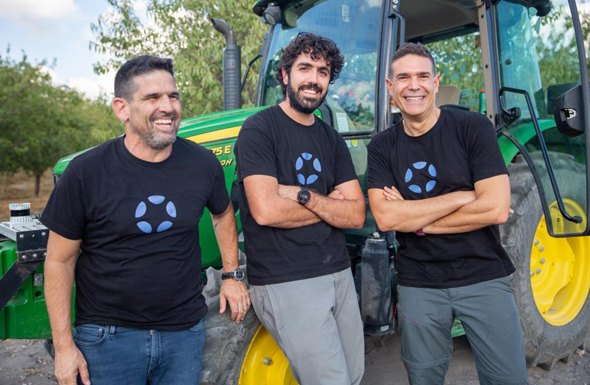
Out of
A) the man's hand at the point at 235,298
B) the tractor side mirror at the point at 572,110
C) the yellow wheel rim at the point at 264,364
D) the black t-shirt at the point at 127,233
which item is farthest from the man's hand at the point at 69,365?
the tractor side mirror at the point at 572,110

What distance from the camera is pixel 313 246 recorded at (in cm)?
235

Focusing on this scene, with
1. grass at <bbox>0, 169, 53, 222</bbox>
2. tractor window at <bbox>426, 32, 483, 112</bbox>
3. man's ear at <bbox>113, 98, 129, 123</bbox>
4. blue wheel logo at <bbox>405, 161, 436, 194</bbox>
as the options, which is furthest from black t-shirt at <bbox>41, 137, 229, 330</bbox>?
grass at <bbox>0, 169, 53, 222</bbox>

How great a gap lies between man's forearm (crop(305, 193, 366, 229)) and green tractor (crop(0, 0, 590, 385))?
0.44 meters

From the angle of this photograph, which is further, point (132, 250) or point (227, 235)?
point (227, 235)

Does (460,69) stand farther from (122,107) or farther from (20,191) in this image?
(20,191)

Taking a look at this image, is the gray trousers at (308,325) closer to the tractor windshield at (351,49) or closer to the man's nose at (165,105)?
the man's nose at (165,105)

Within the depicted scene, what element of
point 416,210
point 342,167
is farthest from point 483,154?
point 342,167

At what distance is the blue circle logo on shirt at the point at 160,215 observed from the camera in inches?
78.1

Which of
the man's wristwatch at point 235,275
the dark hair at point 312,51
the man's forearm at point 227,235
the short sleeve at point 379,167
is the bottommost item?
the man's wristwatch at point 235,275

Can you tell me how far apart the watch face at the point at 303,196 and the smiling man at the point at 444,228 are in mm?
463

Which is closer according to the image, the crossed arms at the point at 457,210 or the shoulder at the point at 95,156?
the shoulder at the point at 95,156

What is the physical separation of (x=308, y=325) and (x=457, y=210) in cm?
88

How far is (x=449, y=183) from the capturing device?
2.52 meters

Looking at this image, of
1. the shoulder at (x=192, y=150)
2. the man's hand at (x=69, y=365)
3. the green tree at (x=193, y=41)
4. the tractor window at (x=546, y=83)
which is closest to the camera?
the man's hand at (x=69, y=365)
